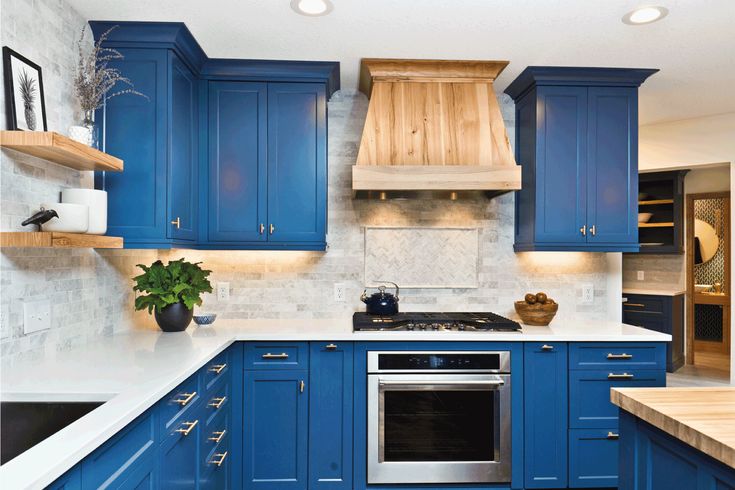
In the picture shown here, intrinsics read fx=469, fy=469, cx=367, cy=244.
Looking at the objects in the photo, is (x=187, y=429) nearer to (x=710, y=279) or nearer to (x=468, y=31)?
(x=468, y=31)

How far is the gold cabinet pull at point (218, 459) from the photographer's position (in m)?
2.20

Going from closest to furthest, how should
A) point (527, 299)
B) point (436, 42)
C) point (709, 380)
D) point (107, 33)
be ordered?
1. point (107, 33)
2. point (436, 42)
3. point (527, 299)
4. point (709, 380)

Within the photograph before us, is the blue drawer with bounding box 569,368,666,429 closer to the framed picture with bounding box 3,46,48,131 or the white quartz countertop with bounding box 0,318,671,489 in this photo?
the white quartz countertop with bounding box 0,318,671,489

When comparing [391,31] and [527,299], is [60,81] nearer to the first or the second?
[391,31]

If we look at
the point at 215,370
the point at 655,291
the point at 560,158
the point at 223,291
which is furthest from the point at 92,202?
the point at 655,291

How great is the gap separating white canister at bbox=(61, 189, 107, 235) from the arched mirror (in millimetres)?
7519

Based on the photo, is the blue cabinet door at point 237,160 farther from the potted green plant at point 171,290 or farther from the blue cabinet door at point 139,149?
the blue cabinet door at point 139,149

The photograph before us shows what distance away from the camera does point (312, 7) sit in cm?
219

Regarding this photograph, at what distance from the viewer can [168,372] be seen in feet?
5.63

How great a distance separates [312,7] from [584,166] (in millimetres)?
1935

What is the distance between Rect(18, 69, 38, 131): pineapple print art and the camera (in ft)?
5.94

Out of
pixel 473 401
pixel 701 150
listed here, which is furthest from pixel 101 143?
pixel 701 150

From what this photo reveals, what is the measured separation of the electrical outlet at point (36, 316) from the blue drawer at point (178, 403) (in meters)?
0.65

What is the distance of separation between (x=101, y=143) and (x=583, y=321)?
3.19 metres
